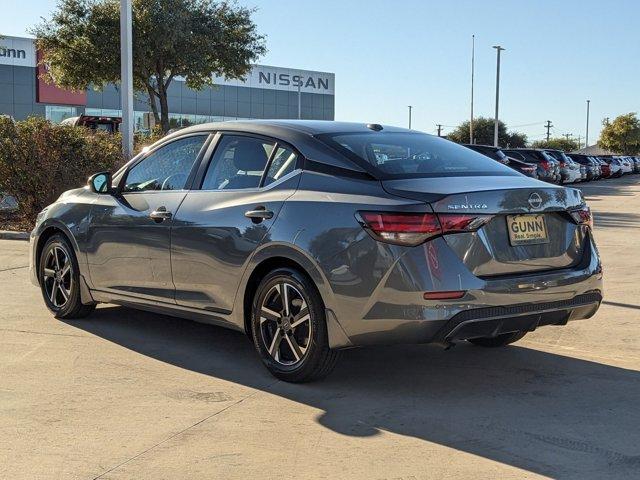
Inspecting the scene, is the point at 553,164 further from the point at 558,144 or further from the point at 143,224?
the point at 558,144

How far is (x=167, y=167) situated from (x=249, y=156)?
93 centimetres

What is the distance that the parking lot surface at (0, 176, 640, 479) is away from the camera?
386cm

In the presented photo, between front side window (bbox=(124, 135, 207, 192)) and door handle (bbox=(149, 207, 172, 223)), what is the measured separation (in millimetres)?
206

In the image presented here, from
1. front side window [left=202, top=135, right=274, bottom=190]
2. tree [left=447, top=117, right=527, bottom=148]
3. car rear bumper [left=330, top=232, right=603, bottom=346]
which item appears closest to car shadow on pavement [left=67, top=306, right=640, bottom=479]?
car rear bumper [left=330, top=232, right=603, bottom=346]

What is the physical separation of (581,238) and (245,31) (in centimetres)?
2706

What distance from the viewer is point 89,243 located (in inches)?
260

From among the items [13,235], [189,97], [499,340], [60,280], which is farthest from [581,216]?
[189,97]

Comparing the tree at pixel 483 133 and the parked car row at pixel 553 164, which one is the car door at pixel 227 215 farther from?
the tree at pixel 483 133

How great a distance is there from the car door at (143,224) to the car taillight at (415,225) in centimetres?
186

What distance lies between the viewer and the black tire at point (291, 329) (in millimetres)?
4926

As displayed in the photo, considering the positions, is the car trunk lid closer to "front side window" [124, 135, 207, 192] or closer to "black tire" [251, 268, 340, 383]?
"black tire" [251, 268, 340, 383]

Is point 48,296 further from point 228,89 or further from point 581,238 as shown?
point 228,89

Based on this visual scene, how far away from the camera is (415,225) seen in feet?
14.9

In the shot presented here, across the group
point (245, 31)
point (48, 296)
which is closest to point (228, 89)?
point (245, 31)
